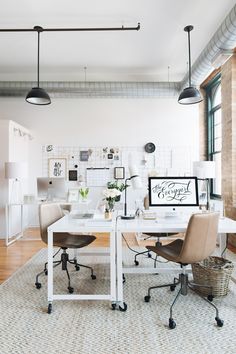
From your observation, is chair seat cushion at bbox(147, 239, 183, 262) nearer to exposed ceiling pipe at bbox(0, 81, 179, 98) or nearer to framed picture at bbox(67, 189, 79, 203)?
framed picture at bbox(67, 189, 79, 203)

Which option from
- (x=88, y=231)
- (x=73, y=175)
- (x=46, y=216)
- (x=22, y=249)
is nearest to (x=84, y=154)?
(x=73, y=175)

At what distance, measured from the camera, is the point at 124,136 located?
5770 mm

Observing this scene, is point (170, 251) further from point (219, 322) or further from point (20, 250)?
point (20, 250)

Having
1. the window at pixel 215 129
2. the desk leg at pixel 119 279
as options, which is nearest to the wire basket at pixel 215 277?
the desk leg at pixel 119 279

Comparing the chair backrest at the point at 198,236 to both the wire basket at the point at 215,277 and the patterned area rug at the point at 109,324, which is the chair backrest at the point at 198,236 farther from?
the patterned area rug at the point at 109,324

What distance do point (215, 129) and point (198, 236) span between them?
418 centimetres

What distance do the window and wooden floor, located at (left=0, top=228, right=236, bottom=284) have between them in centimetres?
175

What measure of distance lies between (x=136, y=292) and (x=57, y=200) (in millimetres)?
2569

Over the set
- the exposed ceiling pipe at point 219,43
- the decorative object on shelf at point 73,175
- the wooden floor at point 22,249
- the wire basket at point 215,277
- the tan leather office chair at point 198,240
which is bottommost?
the wooden floor at point 22,249

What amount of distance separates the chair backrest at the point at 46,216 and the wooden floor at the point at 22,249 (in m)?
0.76

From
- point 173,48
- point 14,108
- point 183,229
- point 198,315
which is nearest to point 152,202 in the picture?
point 183,229

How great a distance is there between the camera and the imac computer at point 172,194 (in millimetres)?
2740

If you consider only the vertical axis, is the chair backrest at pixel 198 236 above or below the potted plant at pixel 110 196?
below

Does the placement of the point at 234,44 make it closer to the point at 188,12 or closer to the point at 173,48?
the point at 188,12
